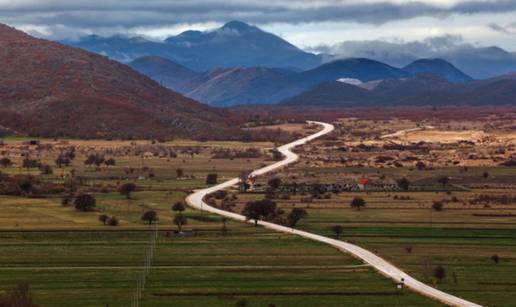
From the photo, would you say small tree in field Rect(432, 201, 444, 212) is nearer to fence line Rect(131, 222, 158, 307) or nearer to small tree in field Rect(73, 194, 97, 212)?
fence line Rect(131, 222, 158, 307)

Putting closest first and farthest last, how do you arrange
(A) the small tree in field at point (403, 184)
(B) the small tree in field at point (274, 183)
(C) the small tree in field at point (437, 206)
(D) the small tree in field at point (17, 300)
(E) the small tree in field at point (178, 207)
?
(D) the small tree in field at point (17, 300) < (E) the small tree in field at point (178, 207) < (C) the small tree in field at point (437, 206) < (A) the small tree in field at point (403, 184) < (B) the small tree in field at point (274, 183)

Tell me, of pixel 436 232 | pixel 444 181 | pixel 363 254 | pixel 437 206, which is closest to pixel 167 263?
pixel 363 254

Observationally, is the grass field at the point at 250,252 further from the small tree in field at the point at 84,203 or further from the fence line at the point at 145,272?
the small tree in field at the point at 84,203

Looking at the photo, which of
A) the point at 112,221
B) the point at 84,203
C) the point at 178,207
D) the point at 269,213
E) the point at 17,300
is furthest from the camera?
the point at 84,203

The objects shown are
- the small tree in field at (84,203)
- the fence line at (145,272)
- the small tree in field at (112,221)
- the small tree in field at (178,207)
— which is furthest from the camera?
the small tree in field at (84,203)

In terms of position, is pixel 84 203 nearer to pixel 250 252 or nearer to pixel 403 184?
pixel 250 252

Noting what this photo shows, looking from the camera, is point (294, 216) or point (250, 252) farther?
point (294, 216)

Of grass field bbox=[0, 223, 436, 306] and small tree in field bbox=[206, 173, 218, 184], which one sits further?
small tree in field bbox=[206, 173, 218, 184]

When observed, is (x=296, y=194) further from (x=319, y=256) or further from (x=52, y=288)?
(x=52, y=288)

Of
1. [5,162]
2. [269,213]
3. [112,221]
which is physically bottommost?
[112,221]

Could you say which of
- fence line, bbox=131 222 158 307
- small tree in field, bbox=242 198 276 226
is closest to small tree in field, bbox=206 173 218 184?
small tree in field, bbox=242 198 276 226

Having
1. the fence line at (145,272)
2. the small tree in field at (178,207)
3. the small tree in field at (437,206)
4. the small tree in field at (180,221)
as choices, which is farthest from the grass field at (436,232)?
the fence line at (145,272)

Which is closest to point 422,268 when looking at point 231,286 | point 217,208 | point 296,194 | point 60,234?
point 231,286
